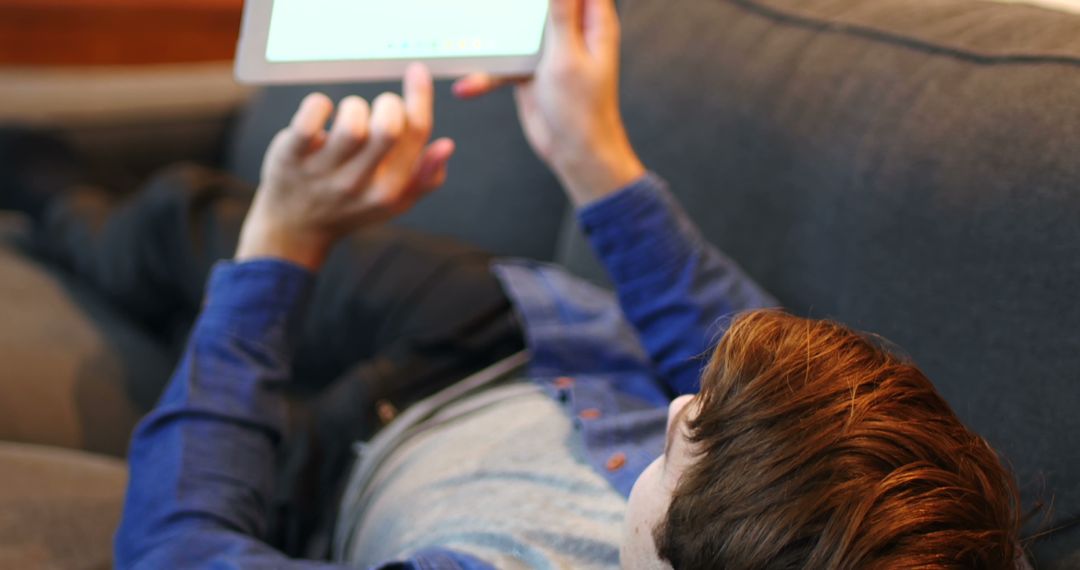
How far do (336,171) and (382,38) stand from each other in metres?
0.10

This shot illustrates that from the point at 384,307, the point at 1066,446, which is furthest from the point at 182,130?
the point at 1066,446

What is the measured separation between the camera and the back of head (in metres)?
0.42

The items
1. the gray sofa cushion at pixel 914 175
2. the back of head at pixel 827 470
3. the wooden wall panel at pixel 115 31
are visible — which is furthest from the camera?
the wooden wall panel at pixel 115 31

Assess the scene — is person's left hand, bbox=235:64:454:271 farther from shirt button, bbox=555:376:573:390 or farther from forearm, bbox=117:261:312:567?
shirt button, bbox=555:376:573:390

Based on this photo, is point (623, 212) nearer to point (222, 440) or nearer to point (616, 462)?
point (616, 462)

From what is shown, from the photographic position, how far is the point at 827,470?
434 mm

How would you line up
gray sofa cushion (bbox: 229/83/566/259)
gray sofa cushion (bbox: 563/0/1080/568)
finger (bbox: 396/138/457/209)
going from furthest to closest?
gray sofa cushion (bbox: 229/83/566/259) → finger (bbox: 396/138/457/209) → gray sofa cushion (bbox: 563/0/1080/568)

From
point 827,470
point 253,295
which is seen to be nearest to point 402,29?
point 253,295

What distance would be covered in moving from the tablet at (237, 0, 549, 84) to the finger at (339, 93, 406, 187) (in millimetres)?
25

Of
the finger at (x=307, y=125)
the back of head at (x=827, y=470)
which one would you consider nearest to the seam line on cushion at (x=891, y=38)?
the back of head at (x=827, y=470)

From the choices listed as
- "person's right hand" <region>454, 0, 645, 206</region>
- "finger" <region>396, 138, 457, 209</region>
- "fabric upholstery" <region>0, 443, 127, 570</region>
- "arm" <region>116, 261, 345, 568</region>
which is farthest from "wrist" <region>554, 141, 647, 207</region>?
"fabric upholstery" <region>0, 443, 127, 570</region>

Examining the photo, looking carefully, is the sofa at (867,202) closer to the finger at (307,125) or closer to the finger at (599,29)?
the finger at (599,29)

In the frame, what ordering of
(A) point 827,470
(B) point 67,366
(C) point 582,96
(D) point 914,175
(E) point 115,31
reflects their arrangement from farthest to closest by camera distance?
(E) point 115,31, (B) point 67,366, (C) point 582,96, (D) point 914,175, (A) point 827,470

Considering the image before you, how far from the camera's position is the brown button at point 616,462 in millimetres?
648
